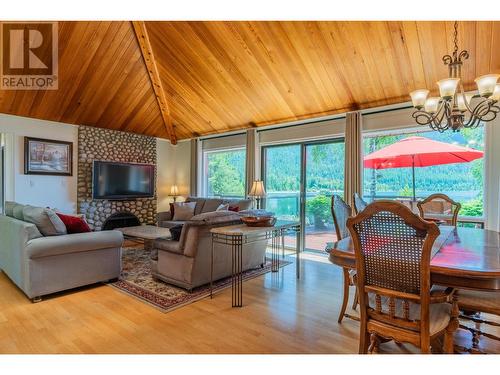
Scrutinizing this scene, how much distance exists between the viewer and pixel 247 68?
4.56m

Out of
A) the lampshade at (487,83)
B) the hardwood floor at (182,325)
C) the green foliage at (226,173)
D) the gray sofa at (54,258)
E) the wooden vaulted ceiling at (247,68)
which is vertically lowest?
the hardwood floor at (182,325)

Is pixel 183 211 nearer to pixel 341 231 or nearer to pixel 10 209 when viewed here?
pixel 10 209

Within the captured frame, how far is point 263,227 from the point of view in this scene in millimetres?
3387

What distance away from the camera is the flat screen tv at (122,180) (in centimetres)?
616

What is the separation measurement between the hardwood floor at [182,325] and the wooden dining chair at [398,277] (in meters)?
0.59

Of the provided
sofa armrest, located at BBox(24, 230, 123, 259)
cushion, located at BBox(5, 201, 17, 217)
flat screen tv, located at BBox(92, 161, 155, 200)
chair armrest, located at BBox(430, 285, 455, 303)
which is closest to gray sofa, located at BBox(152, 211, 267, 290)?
sofa armrest, located at BBox(24, 230, 123, 259)

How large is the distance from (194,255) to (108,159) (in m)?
4.38

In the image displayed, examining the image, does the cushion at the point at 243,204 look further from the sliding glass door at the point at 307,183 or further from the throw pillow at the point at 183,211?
the throw pillow at the point at 183,211

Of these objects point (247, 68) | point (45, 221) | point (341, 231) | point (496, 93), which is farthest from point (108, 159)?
point (496, 93)

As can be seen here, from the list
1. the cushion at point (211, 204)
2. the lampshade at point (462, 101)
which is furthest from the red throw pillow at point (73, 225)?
the lampshade at point (462, 101)

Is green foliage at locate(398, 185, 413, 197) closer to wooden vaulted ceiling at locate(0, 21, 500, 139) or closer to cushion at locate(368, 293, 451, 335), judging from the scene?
wooden vaulted ceiling at locate(0, 21, 500, 139)

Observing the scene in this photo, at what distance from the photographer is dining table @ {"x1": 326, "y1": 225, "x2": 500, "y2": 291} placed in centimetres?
147
